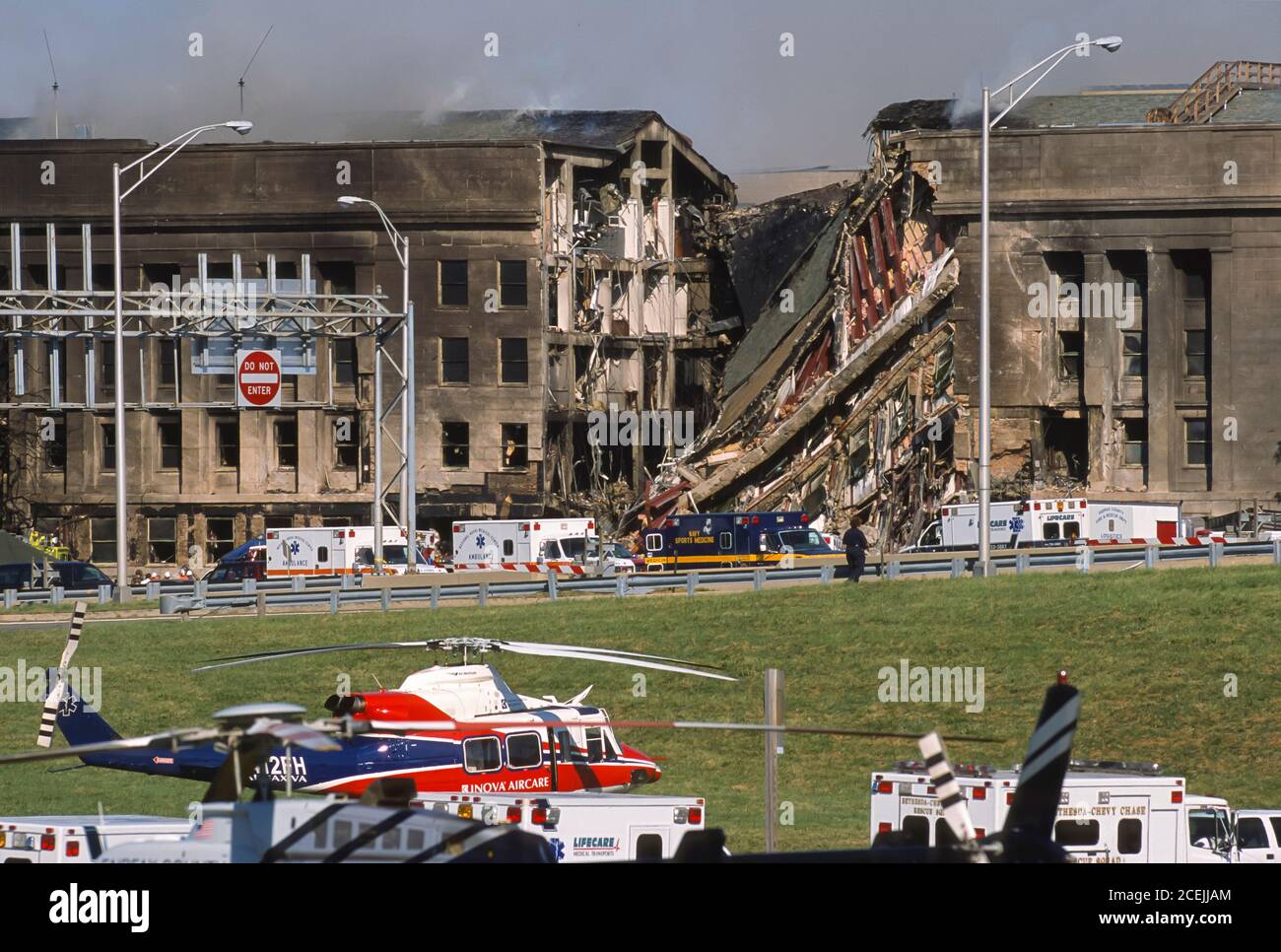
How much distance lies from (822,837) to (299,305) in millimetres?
35681

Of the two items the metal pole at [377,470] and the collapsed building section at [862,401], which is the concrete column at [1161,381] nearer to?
the collapsed building section at [862,401]

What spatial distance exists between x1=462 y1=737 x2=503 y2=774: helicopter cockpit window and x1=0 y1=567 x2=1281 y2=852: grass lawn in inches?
117

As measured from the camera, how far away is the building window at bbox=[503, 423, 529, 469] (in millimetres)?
66750

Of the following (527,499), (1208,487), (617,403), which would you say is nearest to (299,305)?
(527,499)

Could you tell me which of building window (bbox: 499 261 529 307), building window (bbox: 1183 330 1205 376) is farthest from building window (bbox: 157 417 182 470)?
building window (bbox: 1183 330 1205 376)

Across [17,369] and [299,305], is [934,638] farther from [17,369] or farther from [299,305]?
[17,369]

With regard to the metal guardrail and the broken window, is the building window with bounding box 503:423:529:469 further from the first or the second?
the metal guardrail

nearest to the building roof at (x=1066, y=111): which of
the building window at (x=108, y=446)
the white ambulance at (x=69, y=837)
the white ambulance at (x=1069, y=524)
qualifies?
the white ambulance at (x=1069, y=524)

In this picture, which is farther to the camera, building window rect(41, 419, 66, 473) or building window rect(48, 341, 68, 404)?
building window rect(41, 419, 66, 473)

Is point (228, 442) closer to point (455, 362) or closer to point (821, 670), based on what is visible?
point (455, 362)

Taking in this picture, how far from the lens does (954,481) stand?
204 ft

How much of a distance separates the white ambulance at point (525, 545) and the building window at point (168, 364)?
1824 centimetres

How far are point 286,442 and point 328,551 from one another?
49.3 ft

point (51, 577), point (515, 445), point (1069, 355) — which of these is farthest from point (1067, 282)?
point (51, 577)
